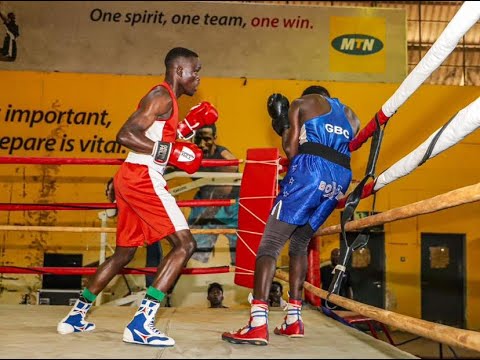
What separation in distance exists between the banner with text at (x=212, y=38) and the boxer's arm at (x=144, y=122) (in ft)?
15.1

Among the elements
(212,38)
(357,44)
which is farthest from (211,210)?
(357,44)

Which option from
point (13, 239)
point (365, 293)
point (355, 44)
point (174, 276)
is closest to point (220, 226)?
point (365, 293)

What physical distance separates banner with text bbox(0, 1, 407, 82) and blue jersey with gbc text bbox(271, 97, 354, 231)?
4.50 meters

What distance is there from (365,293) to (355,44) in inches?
128

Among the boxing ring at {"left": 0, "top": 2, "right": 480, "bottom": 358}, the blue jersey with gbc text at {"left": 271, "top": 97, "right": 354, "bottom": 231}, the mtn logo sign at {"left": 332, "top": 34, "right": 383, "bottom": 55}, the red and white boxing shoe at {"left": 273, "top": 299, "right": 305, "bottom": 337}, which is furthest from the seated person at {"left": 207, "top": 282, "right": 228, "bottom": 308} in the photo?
the blue jersey with gbc text at {"left": 271, "top": 97, "right": 354, "bottom": 231}

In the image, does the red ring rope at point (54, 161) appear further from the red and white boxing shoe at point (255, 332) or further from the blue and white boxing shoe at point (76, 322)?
→ the red and white boxing shoe at point (255, 332)

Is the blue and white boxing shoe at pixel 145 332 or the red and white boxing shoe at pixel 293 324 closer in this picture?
the blue and white boxing shoe at pixel 145 332

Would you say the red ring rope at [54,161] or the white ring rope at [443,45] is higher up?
the white ring rope at [443,45]

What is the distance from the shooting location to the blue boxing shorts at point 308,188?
2148 mm

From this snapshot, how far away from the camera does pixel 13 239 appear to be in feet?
20.1

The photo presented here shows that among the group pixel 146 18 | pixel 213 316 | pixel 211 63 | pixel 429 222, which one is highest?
pixel 146 18

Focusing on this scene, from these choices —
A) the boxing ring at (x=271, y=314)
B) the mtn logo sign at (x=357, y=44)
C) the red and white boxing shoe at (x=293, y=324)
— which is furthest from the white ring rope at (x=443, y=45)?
the mtn logo sign at (x=357, y=44)

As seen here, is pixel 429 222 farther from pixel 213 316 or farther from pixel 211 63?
pixel 213 316

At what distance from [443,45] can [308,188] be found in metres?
0.82
